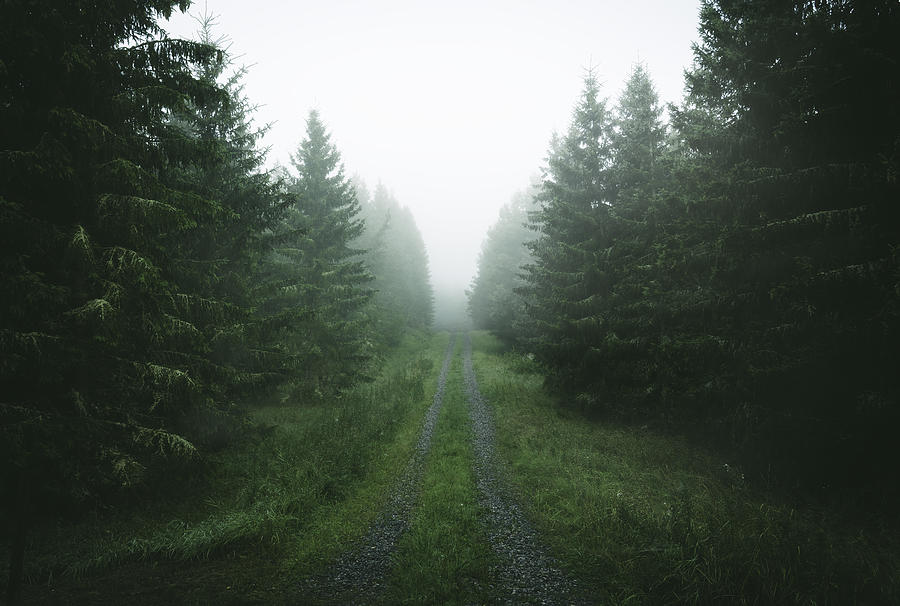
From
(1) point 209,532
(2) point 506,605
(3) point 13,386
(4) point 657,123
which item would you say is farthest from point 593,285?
(3) point 13,386

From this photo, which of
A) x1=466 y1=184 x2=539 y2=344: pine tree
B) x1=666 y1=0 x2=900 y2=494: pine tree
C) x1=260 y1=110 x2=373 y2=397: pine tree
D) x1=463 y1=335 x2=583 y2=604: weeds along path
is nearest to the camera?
x1=463 y1=335 x2=583 y2=604: weeds along path

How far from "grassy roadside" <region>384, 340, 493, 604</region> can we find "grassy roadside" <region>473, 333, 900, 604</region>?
137 centimetres

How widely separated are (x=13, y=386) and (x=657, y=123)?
19806mm

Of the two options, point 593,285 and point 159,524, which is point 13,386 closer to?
point 159,524

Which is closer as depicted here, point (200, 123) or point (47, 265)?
point (47, 265)

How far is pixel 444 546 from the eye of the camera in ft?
22.2

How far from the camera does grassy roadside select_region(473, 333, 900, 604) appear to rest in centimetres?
536

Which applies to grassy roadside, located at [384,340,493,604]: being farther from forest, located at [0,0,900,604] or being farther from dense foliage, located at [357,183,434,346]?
dense foliage, located at [357,183,434,346]

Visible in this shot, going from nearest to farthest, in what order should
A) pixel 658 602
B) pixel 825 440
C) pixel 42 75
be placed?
pixel 658 602 → pixel 42 75 → pixel 825 440

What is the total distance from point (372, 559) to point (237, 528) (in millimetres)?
2708

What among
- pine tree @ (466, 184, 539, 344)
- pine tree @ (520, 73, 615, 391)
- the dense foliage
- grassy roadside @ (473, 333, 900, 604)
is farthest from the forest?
the dense foliage

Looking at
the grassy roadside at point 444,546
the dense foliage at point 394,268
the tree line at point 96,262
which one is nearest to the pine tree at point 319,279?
the dense foliage at point 394,268

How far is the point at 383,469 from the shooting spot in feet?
32.8

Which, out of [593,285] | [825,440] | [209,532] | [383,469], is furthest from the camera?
[593,285]
